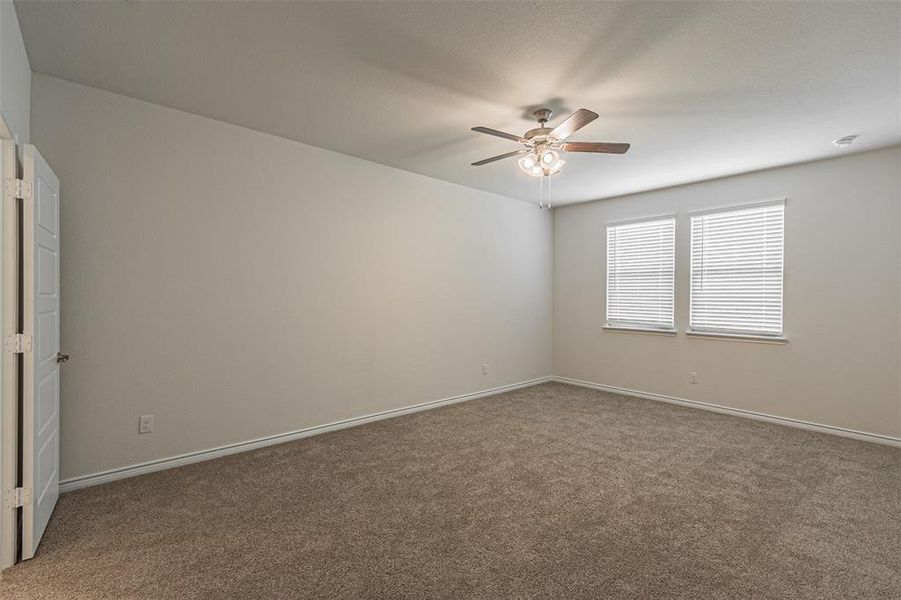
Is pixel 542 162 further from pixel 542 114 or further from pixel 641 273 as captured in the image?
pixel 641 273

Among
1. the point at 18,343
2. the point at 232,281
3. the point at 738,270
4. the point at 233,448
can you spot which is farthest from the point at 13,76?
the point at 738,270

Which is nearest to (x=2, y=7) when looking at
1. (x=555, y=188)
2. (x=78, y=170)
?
(x=78, y=170)

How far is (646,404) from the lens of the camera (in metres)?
5.16

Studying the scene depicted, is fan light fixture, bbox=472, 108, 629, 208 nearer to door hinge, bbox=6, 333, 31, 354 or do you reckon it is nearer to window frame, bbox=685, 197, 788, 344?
window frame, bbox=685, 197, 788, 344

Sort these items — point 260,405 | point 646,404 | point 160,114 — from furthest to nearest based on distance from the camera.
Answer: point 646,404 < point 260,405 < point 160,114

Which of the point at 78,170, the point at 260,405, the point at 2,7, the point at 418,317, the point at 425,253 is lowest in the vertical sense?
the point at 260,405

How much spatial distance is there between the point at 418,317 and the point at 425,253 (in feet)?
2.37

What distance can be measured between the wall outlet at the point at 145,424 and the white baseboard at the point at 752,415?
4.97 metres

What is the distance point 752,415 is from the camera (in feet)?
15.2

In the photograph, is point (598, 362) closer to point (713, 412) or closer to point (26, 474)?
point (713, 412)

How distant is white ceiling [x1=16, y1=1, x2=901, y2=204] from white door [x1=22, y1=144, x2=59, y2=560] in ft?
2.77

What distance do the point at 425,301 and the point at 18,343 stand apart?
336cm

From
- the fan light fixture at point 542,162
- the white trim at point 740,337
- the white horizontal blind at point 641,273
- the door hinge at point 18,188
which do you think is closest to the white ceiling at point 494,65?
the fan light fixture at point 542,162

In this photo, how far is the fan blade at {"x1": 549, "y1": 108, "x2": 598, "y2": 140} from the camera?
2502mm
